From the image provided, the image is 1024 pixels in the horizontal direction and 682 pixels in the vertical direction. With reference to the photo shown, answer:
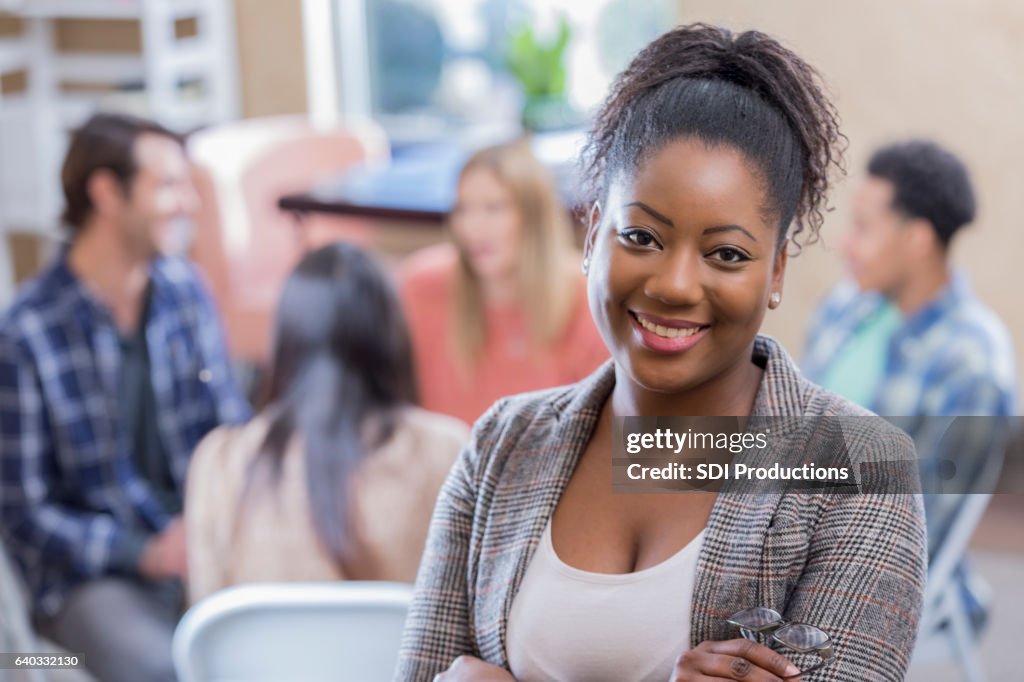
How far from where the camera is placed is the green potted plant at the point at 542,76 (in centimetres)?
337

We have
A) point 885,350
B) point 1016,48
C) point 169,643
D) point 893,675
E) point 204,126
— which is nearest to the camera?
point 893,675

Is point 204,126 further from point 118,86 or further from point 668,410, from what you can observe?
point 668,410

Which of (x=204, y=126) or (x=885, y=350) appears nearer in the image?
(x=885, y=350)

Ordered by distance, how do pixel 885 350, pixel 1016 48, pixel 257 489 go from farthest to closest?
pixel 1016 48
pixel 885 350
pixel 257 489

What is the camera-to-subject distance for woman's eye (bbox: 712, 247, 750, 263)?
0.66 metres

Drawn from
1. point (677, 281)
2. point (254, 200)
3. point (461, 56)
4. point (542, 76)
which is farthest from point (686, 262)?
point (461, 56)

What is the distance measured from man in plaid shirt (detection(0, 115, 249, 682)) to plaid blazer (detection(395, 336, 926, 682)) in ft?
3.52

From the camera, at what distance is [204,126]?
3.13 m

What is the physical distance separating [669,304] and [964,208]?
5.05 ft

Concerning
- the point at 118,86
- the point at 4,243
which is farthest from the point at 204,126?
the point at 4,243

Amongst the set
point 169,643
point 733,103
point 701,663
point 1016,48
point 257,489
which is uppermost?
point 1016,48

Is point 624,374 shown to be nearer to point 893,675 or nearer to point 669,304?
point 669,304

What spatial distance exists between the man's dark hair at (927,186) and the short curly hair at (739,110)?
1370 mm

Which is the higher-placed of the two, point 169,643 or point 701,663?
point 701,663
